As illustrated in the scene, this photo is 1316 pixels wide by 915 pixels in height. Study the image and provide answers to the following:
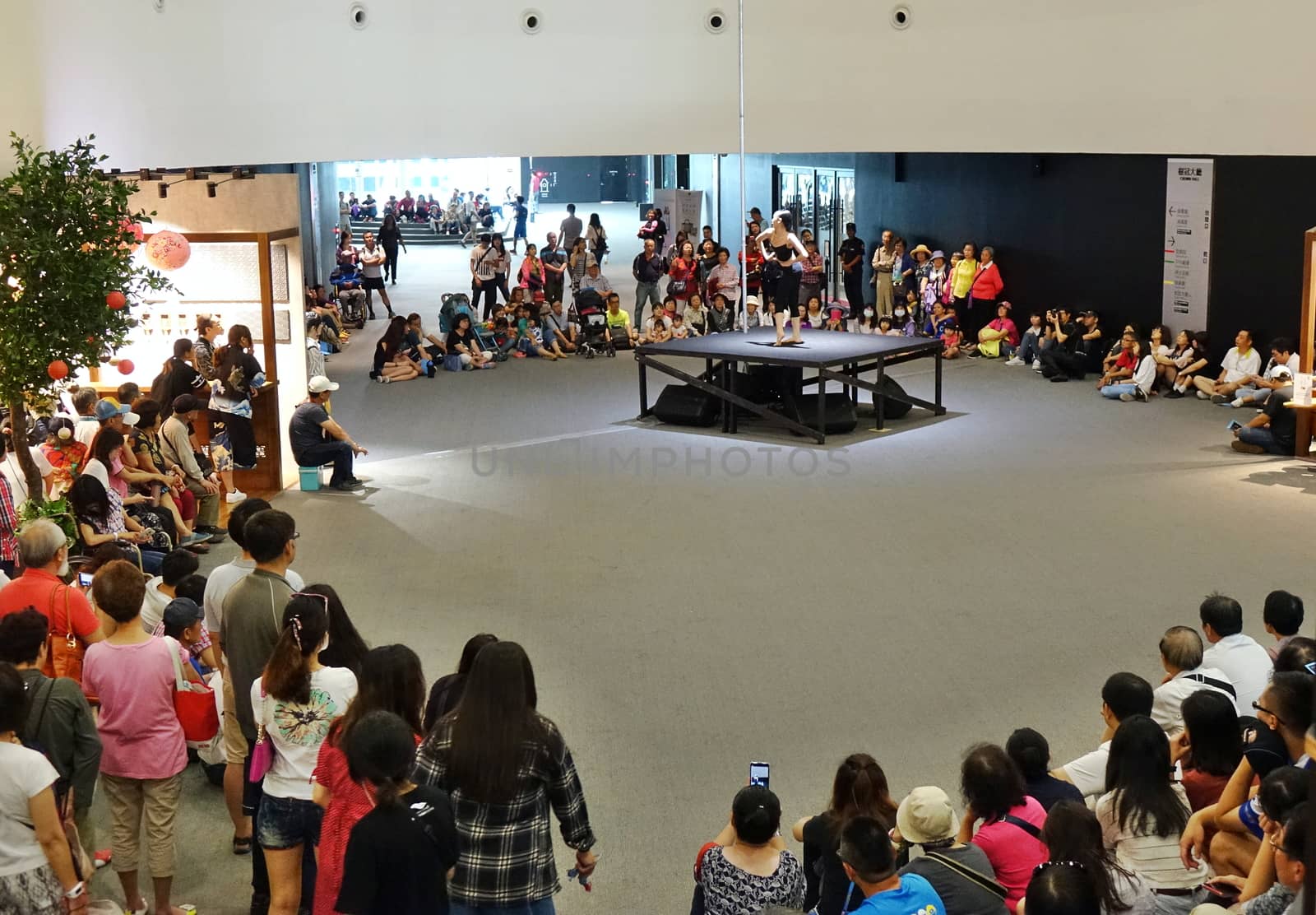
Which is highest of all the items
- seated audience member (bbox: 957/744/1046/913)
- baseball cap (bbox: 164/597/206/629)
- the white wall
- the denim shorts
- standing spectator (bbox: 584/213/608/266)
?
the white wall

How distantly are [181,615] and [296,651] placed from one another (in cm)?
149

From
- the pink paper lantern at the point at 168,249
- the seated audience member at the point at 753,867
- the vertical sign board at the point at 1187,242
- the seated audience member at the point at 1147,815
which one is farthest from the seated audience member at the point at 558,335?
the seated audience member at the point at 753,867

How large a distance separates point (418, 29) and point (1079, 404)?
292 inches

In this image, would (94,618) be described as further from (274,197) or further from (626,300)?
(626,300)

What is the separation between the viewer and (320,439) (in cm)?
1105

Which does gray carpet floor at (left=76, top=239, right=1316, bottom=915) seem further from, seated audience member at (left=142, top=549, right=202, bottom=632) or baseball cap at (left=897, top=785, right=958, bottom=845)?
baseball cap at (left=897, top=785, right=958, bottom=845)

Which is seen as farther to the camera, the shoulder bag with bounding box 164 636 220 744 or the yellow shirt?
the yellow shirt

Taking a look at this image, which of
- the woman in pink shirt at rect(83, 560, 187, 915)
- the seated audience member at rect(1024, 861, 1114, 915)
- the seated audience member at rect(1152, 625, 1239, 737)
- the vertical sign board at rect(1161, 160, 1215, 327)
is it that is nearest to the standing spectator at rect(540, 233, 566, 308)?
the vertical sign board at rect(1161, 160, 1215, 327)

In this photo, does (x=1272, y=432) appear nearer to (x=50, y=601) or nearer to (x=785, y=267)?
(x=785, y=267)

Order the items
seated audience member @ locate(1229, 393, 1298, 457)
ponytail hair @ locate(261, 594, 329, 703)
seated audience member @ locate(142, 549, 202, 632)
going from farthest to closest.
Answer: seated audience member @ locate(1229, 393, 1298, 457), seated audience member @ locate(142, 549, 202, 632), ponytail hair @ locate(261, 594, 329, 703)

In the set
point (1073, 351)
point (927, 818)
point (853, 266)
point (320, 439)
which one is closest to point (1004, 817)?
point (927, 818)

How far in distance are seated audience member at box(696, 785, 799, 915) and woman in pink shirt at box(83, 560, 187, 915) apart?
198cm

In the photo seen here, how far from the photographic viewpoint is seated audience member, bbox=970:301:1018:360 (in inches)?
659

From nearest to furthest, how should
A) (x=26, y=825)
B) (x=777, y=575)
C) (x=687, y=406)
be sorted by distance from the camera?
(x=26, y=825) → (x=777, y=575) → (x=687, y=406)
